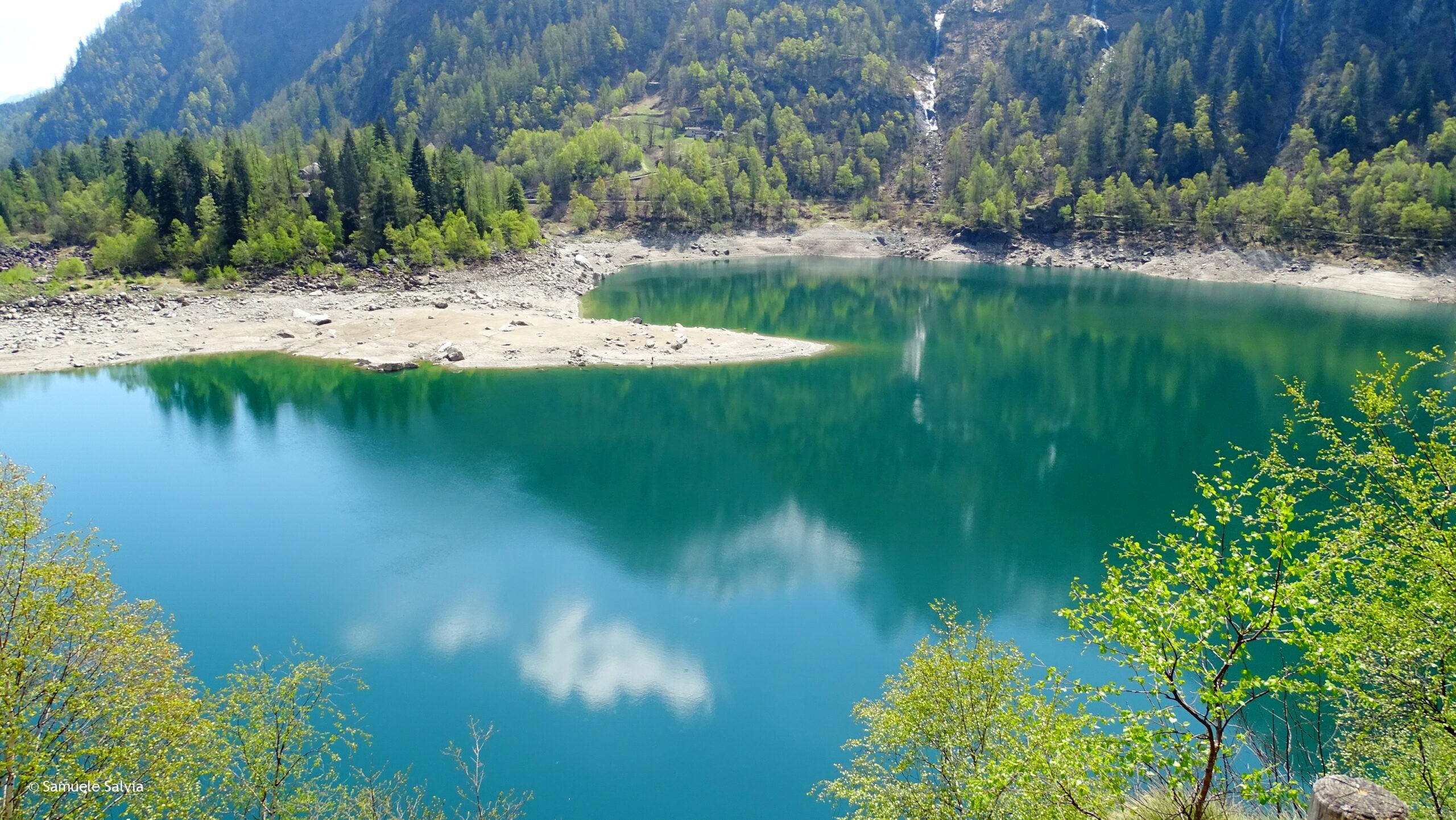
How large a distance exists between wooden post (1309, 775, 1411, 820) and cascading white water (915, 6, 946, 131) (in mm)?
179589

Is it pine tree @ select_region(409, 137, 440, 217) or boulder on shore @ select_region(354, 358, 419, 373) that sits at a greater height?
pine tree @ select_region(409, 137, 440, 217)

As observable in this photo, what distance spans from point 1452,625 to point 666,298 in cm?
8183

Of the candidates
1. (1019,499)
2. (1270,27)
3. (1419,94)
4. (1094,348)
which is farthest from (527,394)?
(1270,27)

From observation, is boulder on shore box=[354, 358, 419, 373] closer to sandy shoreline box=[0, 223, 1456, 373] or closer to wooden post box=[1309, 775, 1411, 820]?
sandy shoreline box=[0, 223, 1456, 373]

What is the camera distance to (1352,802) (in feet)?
25.1

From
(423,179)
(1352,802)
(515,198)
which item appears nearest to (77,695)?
(1352,802)

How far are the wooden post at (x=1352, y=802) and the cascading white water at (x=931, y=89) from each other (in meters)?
180

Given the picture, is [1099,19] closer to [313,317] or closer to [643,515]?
[313,317]

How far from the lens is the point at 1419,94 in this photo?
119125 mm

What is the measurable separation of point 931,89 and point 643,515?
173081 mm

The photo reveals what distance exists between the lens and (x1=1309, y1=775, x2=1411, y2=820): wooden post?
7.54 meters

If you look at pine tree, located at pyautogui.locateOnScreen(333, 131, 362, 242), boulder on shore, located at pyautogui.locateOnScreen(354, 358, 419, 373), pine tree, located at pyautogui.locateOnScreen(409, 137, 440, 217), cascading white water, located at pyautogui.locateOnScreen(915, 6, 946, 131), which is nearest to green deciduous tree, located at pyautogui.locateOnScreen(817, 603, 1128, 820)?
boulder on shore, located at pyautogui.locateOnScreen(354, 358, 419, 373)

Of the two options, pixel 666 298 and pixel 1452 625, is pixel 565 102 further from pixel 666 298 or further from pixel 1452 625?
pixel 1452 625

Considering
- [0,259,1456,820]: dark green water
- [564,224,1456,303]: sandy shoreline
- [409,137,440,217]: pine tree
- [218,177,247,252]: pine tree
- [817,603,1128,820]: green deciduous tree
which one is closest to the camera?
[817,603,1128,820]: green deciduous tree
